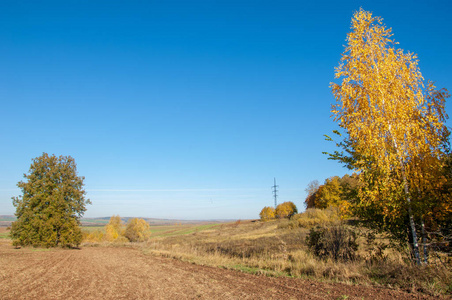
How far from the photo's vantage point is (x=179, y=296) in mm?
8047

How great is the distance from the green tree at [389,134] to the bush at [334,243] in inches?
138

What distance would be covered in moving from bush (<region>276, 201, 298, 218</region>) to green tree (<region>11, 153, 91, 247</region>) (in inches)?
2723

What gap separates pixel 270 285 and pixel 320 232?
6099 millimetres

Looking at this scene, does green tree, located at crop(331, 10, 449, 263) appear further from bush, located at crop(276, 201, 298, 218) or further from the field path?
bush, located at crop(276, 201, 298, 218)

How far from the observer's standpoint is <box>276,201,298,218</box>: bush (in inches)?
3436

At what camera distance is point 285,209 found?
289 ft

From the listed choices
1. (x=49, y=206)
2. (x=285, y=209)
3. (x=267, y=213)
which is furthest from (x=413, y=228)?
(x=267, y=213)

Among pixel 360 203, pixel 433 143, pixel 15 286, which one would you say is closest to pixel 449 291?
pixel 360 203

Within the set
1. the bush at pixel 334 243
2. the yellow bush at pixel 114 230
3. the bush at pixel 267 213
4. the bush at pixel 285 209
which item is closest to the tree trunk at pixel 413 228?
the bush at pixel 334 243

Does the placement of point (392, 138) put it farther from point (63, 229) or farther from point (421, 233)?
point (63, 229)

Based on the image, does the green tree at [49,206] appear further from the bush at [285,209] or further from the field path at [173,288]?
the bush at [285,209]

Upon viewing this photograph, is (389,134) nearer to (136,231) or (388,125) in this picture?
(388,125)

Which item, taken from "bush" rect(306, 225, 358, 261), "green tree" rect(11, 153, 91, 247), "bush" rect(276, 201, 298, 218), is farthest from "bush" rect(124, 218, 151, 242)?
"bush" rect(306, 225, 358, 261)

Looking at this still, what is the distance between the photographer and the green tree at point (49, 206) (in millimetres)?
27578
